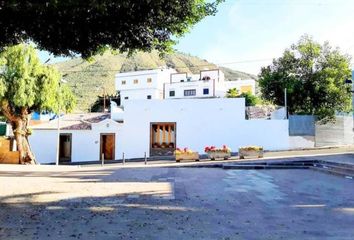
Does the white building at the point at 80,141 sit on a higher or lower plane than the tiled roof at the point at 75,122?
lower

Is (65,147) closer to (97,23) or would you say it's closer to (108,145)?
(108,145)

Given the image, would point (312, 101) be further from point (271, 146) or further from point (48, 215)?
point (48, 215)

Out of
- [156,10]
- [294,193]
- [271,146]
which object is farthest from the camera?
[271,146]

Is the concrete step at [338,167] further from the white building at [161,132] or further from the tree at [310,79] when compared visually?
the tree at [310,79]

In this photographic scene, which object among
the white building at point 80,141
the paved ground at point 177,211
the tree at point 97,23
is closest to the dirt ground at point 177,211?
the paved ground at point 177,211

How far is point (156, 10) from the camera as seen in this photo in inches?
300

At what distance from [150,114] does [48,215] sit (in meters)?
24.1

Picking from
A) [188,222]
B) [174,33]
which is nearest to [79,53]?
A: [174,33]

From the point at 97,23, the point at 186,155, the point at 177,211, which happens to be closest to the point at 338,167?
the point at 186,155

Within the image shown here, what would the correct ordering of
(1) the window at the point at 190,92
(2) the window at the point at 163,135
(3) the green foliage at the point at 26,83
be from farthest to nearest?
(1) the window at the point at 190,92 → (2) the window at the point at 163,135 → (3) the green foliage at the point at 26,83

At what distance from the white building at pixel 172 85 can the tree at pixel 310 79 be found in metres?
21.3

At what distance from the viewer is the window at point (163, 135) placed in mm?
30781

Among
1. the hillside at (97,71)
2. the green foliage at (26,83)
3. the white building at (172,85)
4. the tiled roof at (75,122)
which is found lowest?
the tiled roof at (75,122)

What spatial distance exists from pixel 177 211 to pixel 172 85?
48844 mm
